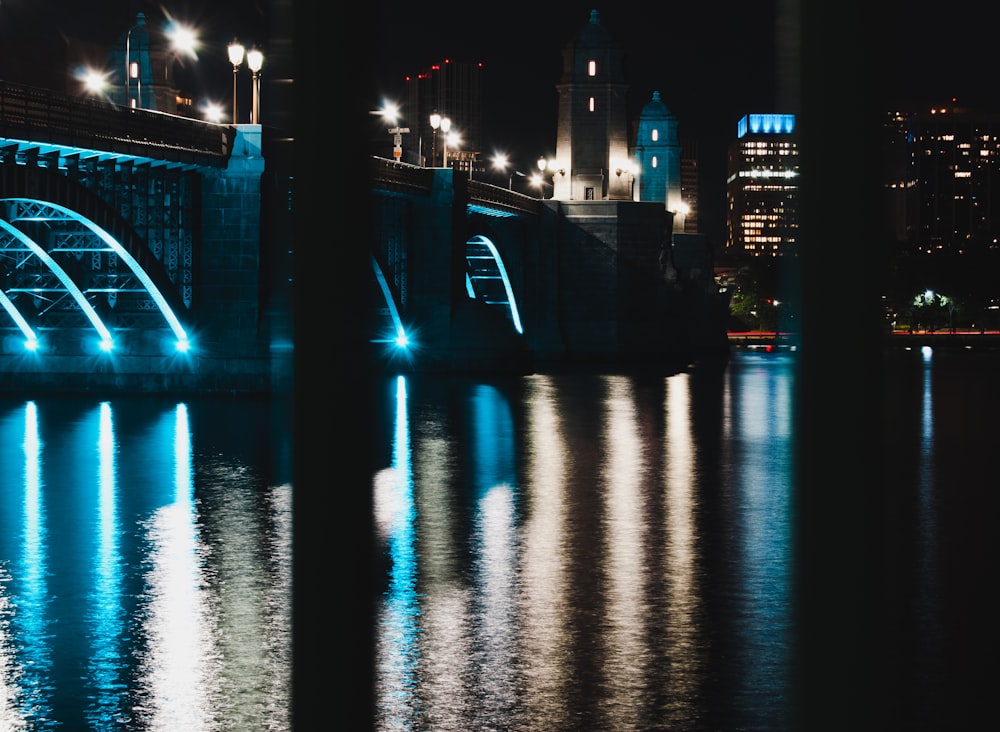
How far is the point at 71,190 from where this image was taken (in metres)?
40.0

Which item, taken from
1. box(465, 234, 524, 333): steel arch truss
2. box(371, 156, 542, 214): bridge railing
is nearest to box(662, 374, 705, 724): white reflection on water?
box(371, 156, 542, 214): bridge railing

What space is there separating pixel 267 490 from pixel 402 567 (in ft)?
25.5

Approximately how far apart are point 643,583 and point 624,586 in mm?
320

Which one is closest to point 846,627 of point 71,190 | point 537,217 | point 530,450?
point 530,450

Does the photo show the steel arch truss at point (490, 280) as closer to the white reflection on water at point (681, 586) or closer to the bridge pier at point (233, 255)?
the bridge pier at point (233, 255)

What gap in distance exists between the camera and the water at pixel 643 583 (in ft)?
34.8

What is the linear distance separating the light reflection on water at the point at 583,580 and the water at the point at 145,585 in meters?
1.18

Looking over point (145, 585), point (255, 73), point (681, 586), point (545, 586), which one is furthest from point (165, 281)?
point (681, 586)

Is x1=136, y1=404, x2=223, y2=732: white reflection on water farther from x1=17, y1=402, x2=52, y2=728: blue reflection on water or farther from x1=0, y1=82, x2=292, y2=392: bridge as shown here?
x1=0, y1=82, x2=292, y2=392: bridge

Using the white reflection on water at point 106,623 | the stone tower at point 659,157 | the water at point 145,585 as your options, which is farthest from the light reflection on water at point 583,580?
the stone tower at point 659,157

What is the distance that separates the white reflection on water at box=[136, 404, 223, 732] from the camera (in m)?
10.6

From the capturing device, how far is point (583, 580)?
1619 cm

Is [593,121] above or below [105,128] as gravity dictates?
above

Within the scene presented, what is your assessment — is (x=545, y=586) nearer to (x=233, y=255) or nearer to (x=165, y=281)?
(x=165, y=281)
